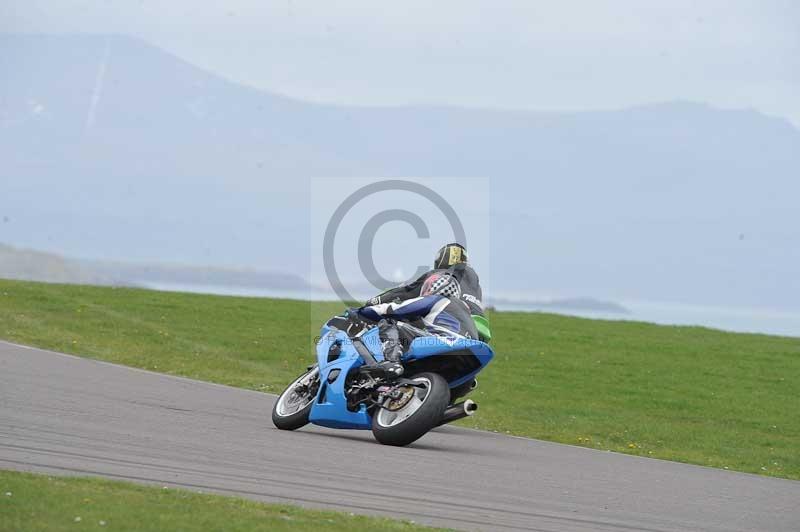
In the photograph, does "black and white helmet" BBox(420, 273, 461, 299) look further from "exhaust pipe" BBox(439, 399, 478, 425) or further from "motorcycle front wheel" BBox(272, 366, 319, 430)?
"motorcycle front wheel" BBox(272, 366, 319, 430)

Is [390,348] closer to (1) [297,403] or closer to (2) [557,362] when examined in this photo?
(1) [297,403]

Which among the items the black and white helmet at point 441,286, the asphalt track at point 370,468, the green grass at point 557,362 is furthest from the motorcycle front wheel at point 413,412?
the green grass at point 557,362

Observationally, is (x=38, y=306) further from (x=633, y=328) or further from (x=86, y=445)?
(x=86, y=445)

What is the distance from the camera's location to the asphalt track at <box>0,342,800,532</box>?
9445mm

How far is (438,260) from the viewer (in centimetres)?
1524

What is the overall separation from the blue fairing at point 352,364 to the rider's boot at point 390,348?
0.06m

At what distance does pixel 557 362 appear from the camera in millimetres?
27484

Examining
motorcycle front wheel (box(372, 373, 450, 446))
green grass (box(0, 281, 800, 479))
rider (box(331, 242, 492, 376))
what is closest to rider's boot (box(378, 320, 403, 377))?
rider (box(331, 242, 492, 376))

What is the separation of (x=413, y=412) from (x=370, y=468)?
1.87 m

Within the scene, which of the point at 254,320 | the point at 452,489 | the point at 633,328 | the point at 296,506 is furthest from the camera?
the point at 633,328

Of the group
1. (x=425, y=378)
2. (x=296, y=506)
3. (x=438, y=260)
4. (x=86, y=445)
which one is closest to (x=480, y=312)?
(x=438, y=260)

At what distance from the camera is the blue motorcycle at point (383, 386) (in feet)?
43.1

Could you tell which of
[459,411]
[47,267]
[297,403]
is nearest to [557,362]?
[297,403]

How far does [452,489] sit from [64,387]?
22.9ft
